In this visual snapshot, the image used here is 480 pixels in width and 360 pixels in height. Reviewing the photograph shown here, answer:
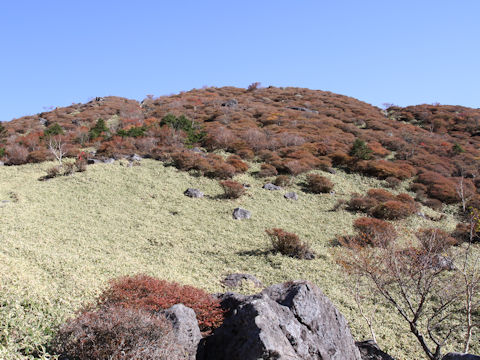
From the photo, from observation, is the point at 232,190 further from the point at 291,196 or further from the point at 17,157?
the point at 17,157

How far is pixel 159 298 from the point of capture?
21.9ft

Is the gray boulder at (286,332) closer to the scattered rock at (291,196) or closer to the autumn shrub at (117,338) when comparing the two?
the autumn shrub at (117,338)

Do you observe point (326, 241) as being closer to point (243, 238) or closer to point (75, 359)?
point (243, 238)

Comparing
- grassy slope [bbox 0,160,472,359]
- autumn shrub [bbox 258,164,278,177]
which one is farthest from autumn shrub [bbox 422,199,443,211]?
autumn shrub [bbox 258,164,278,177]

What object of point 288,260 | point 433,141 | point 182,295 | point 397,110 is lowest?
point 288,260

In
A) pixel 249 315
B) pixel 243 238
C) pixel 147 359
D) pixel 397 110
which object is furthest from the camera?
pixel 397 110

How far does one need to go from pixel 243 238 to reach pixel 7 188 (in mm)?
14715

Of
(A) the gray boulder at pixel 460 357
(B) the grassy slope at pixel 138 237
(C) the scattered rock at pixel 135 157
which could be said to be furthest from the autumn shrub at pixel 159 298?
(C) the scattered rock at pixel 135 157

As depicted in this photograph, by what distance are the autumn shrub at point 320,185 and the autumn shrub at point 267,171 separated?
298cm

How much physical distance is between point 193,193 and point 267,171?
6363 millimetres

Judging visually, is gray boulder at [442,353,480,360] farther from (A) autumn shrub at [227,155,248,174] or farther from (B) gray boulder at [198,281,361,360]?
(A) autumn shrub at [227,155,248,174]

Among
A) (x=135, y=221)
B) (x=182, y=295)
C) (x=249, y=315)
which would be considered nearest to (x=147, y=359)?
(x=249, y=315)

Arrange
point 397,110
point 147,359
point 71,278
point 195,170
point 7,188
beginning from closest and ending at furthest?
point 147,359
point 71,278
point 7,188
point 195,170
point 397,110

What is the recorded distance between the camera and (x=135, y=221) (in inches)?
605
